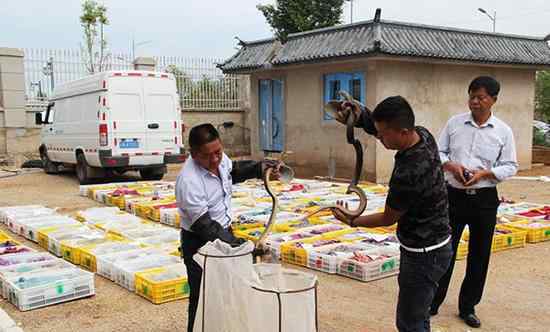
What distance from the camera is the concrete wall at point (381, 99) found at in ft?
40.4

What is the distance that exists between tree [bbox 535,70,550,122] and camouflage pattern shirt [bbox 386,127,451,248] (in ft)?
68.2

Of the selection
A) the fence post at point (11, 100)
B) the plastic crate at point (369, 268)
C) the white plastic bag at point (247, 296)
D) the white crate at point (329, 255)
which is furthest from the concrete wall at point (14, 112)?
the white plastic bag at point (247, 296)

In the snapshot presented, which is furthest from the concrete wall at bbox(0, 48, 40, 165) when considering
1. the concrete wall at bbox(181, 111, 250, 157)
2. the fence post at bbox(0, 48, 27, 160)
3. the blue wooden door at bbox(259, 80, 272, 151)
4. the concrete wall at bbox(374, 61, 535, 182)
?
the concrete wall at bbox(374, 61, 535, 182)

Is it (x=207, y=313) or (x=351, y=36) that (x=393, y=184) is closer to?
(x=207, y=313)

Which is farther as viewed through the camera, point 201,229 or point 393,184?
point 201,229

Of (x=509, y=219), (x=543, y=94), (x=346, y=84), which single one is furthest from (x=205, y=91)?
(x=509, y=219)

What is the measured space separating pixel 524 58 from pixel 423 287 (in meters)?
13.1

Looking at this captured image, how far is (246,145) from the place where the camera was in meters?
20.1

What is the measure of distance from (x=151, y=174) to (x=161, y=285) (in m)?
8.79

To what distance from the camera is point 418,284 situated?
2.88 metres

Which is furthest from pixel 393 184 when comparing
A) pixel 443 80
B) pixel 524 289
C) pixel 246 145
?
pixel 246 145

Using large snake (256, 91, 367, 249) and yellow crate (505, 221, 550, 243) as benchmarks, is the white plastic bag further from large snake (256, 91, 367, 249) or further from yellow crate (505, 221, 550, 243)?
yellow crate (505, 221, 550, 243)

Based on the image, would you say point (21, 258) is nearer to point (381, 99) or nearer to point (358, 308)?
point (358, 308)

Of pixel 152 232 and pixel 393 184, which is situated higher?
pixel 393 184
